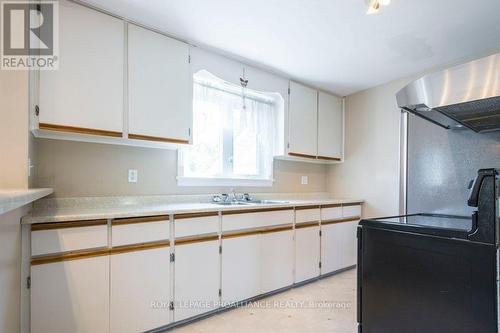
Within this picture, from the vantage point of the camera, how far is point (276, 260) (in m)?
2.66

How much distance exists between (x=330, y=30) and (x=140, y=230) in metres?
2.10

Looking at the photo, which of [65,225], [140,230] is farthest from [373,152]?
[65,225]

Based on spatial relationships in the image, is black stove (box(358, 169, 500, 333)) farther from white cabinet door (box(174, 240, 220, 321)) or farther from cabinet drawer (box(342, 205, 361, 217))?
cabinet drawer (box(342, 205, 361, 217))

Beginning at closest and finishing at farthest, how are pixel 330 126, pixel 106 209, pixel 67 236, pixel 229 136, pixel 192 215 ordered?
1. pixel 67 236
2. pixel 106 209
3. pixel 192 215
4. pixel 229 136
5. pixel 330 126

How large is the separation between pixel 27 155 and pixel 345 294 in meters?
2.74

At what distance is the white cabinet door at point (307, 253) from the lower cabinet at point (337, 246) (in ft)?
0.36

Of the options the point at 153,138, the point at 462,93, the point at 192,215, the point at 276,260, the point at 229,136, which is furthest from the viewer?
the point at 229,136

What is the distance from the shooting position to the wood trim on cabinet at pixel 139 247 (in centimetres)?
177

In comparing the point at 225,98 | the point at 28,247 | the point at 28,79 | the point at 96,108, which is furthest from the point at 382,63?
the point at 28,247

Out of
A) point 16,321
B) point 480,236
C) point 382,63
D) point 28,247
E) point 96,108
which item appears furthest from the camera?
point 382,63

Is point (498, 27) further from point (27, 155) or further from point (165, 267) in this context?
point (27, 155)

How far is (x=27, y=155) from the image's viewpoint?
1.55 m

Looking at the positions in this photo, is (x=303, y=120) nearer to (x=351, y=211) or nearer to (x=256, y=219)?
(x=351, y=211)

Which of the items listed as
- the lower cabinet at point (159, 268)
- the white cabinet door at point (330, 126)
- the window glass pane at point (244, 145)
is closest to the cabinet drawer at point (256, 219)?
the lower cabinet at point (159, 268)
